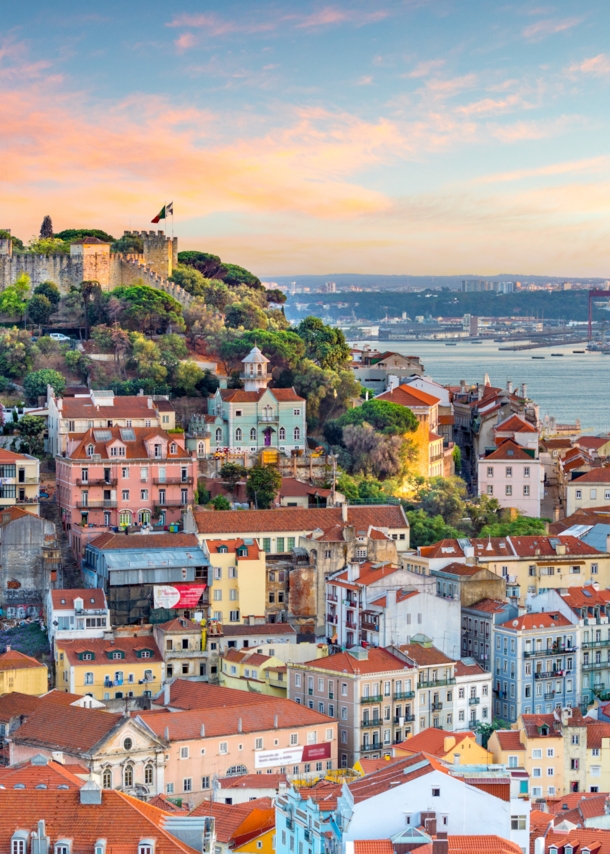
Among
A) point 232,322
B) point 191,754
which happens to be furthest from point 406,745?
point 232,322

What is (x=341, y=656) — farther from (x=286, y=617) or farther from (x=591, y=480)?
(x=591, y=480)

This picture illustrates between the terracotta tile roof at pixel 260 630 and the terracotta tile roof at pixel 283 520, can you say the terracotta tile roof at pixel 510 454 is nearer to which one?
the terracotta tile roof at pixel 283 520

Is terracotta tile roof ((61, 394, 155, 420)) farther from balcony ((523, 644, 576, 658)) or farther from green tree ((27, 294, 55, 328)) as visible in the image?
balcony ((523, 644, 576, 658))

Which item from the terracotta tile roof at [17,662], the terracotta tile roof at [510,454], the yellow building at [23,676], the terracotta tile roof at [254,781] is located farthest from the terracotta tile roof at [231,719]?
the terracotta tile roof at [510,454]

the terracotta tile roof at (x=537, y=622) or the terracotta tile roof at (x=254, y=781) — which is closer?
the terracotta tile roof at (x=254, y=781)

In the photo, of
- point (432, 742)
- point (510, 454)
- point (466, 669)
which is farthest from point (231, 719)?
point (510, 454)

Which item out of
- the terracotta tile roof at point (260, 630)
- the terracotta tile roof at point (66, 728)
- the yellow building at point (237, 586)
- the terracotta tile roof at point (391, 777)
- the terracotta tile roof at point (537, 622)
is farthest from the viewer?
the yellow building at point (237, 586)
